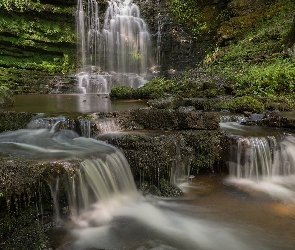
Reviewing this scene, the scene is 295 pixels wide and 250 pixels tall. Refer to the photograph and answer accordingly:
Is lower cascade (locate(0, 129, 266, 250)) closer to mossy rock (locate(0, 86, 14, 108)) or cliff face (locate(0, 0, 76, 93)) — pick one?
mossy rock (locate(0, 86, 14, 108))

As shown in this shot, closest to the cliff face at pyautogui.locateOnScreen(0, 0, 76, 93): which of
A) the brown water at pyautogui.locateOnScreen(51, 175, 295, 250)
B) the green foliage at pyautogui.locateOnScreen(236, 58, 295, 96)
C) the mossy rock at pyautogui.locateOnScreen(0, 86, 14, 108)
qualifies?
the mossy rock at pyautogui.locateOnScreen(0, 86, 14, 108)

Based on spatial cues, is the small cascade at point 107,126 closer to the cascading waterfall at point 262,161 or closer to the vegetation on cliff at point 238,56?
the cascading waterfall at point 262,161

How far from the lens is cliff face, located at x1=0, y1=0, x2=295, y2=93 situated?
17.8 m

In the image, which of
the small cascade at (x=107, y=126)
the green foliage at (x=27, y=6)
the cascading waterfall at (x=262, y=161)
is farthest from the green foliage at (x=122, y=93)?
the green foliage at (x=27, y=6)

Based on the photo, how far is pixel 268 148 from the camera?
6.48m

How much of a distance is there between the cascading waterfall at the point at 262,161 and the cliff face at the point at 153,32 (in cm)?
1111

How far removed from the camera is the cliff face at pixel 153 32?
17844mm

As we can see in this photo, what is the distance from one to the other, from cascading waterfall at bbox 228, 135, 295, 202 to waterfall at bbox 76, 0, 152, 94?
15446 mm

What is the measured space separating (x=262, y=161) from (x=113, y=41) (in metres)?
18.3

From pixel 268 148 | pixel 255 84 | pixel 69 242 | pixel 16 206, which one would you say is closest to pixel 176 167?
pixel 268 148

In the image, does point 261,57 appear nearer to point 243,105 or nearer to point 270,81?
point 270,81

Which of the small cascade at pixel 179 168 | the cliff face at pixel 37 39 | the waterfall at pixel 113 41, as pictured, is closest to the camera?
the small cascade at pixel 179 168

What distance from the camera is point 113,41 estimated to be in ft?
72.9

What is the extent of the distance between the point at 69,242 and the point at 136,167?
206 cm
